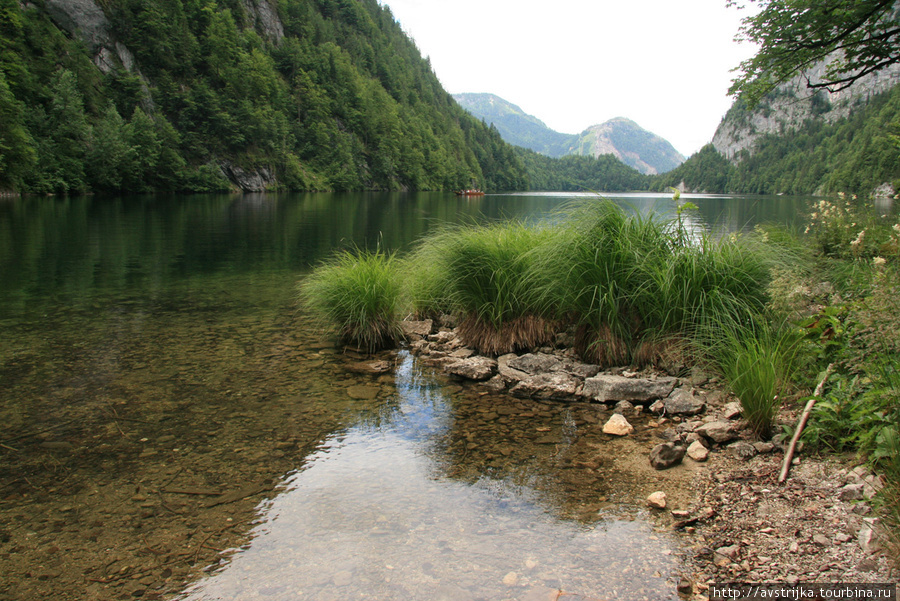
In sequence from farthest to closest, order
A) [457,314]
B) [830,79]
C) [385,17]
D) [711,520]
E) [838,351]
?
[385,17]
[830,79]
[457,314]
[838,351]
[711,520]

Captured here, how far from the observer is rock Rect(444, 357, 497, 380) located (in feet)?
→ 23.4

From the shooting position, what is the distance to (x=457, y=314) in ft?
30.8

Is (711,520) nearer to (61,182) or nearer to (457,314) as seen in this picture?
(457,314)

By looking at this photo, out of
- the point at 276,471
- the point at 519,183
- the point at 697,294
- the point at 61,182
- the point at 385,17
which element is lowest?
the point at 276,471

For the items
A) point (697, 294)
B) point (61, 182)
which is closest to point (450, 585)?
point (697, 294)

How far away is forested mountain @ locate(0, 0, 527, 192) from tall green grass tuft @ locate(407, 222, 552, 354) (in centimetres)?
4118


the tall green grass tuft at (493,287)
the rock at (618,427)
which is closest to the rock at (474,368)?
the tall green grass tuft at (493,287)

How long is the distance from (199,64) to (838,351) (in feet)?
307

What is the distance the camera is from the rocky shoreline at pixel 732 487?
307 cm

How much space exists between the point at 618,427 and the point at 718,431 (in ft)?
3.09

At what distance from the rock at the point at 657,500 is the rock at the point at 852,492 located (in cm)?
116

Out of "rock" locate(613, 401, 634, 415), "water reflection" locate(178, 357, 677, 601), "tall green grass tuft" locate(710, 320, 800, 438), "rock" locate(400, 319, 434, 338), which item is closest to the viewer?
"water reflection" locate(178, 357, 677, 601)

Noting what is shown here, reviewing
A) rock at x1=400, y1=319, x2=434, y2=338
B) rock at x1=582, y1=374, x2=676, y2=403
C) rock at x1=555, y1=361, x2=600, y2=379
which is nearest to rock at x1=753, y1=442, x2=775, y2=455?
rock at x1=582, y1=374, x2=676, y2=403

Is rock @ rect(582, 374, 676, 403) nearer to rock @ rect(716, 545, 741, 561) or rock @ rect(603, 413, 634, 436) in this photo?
rock @ rect(603, 413, 634, 436)
